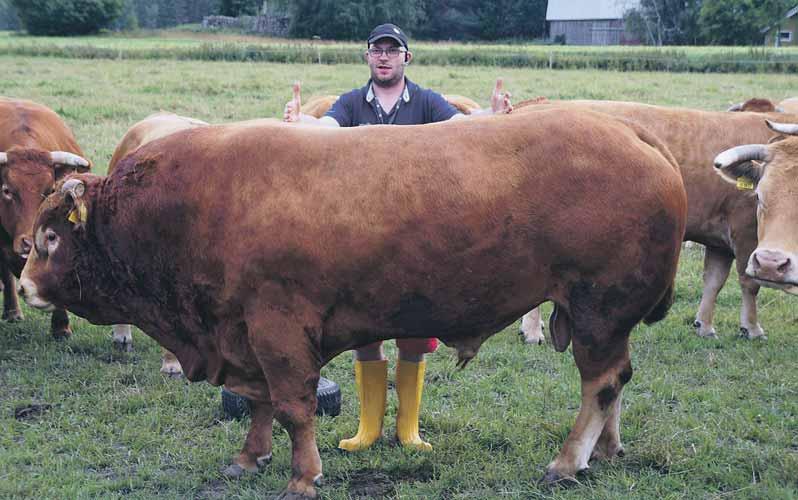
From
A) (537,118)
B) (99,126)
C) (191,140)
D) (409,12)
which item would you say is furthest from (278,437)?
→ (409,12)

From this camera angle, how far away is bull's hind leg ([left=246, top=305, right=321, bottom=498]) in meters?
4.44

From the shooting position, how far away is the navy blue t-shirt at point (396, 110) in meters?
5.72

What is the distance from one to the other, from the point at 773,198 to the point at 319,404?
10.2 feet

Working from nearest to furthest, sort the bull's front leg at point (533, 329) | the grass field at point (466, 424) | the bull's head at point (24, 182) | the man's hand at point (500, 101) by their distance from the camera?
the grass field at point (466, 424) < the man's hand at point (500, 101) < the bull's head at point (24, 182) < the bull's front leg at point (533, 329)

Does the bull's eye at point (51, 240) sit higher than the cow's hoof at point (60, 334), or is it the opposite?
the bull's eye at point (51, 240)

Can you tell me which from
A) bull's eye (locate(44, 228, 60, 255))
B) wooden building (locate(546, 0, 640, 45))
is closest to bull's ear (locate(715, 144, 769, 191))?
bull's eye (locate(44, 228, 60, 255))

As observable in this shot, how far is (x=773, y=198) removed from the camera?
571 centimetres

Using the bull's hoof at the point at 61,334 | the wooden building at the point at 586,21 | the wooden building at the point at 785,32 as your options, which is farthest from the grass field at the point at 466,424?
the wooden building at the point at 586,21

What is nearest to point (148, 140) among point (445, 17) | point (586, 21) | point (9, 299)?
point (9, 299)

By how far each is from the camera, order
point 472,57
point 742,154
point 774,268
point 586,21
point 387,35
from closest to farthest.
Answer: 1. point 774,268
2. point 387,35
3. point 742,154
4. point 472,57
5. point 586,21

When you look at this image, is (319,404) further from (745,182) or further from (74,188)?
(745,182)

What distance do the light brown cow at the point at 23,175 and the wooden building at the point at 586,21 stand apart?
63.3 meters

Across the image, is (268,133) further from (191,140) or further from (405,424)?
(405,424)

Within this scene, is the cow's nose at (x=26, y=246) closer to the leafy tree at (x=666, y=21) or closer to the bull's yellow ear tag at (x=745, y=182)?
the bull's yellow ear tag at (x=745, y=182)
